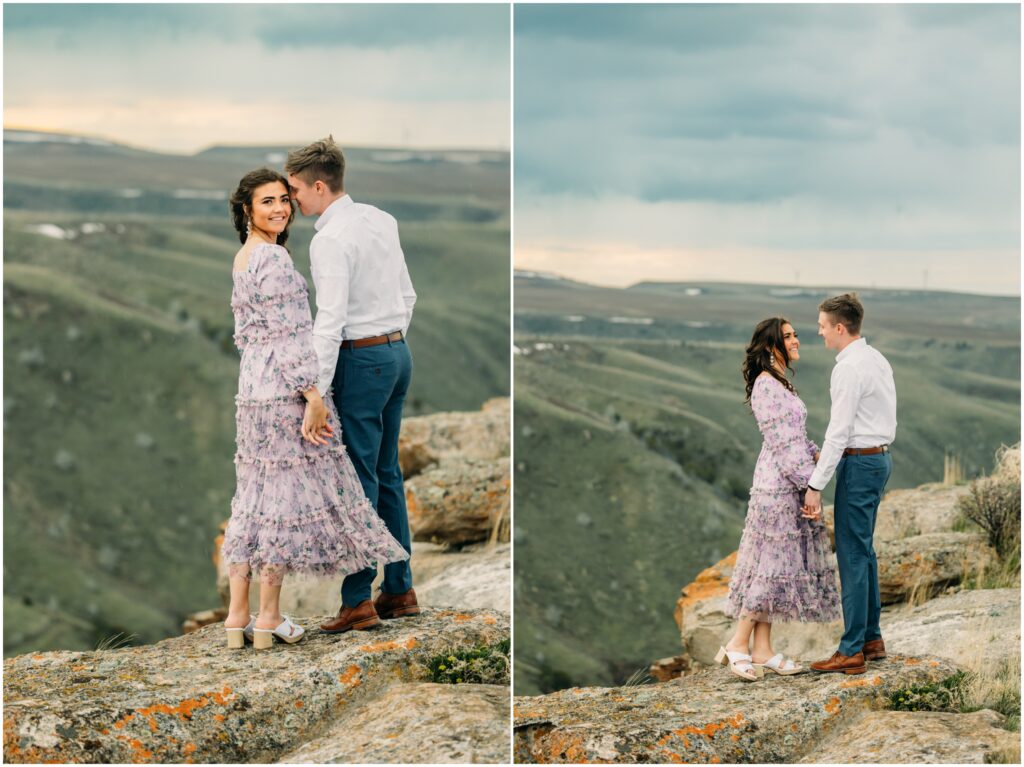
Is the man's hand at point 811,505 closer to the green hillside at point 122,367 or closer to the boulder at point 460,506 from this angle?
the boulder at point 460,506

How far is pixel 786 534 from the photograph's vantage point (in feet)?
18.4

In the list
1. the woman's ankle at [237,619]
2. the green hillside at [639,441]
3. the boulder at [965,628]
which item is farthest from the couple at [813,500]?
the woman's ankle at [237,619]

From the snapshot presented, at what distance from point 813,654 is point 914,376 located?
6.00 ft

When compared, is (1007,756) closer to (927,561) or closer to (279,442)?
(927,561)

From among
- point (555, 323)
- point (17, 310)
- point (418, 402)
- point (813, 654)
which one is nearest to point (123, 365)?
point (17, 310)

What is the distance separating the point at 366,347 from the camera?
5133 mm

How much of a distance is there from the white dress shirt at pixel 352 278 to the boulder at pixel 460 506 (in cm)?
123

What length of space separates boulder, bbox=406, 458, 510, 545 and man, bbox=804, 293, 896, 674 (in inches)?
63.1

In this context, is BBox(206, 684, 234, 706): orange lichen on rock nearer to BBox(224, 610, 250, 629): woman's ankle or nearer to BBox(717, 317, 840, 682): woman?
BBox(224, 610, 250, 629): woman's ankle

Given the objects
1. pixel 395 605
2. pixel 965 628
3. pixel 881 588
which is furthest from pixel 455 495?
pixel 965 628

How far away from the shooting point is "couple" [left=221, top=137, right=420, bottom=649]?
4984mm

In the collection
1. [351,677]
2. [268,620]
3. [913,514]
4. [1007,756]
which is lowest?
[1007,756]

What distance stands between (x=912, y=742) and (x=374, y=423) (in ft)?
9.00

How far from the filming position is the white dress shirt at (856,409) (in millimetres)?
5430
